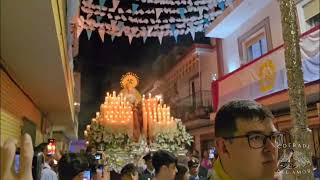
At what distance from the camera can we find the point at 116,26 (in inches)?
380

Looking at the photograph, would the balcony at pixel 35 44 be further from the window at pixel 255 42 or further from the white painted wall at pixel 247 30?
the window at pixel 255 42

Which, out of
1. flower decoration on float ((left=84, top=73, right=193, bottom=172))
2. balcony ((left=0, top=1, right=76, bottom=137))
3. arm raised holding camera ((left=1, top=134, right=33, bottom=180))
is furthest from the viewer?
flower decoration on float ((left=84, top=73, right=193, bottom=172))

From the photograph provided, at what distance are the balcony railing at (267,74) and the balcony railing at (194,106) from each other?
467 cm

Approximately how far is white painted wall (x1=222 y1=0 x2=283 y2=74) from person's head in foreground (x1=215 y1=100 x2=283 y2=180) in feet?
29.8

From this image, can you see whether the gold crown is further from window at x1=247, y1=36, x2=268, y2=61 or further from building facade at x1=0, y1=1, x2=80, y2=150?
window at x1=247, y1=36, x2=268, y2=61

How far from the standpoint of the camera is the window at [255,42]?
1211cm

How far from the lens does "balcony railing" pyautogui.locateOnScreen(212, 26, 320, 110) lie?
8.58 m

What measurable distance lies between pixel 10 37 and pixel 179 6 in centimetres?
546

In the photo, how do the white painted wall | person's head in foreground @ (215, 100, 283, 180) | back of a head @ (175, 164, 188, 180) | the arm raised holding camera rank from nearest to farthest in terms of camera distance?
the arm raised holding camera < person's head in foreground @ (215, 100, 283, 180) < back of a head @ (175, 164, 188, 180) < the white painted wall

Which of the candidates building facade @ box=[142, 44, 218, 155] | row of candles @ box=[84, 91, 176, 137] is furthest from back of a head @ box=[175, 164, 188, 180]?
building facade @ box=[142, 44, 218, 155]

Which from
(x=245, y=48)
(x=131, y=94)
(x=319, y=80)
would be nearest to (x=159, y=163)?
(x=319, y=80)

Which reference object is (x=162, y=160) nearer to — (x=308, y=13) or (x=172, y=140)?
(x=172, y=140)

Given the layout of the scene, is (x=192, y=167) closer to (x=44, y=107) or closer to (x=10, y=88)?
(x=10, y=88)

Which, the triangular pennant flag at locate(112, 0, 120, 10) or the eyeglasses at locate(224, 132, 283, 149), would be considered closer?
the eyeglasses at locate(224, 132, 283, 149)
